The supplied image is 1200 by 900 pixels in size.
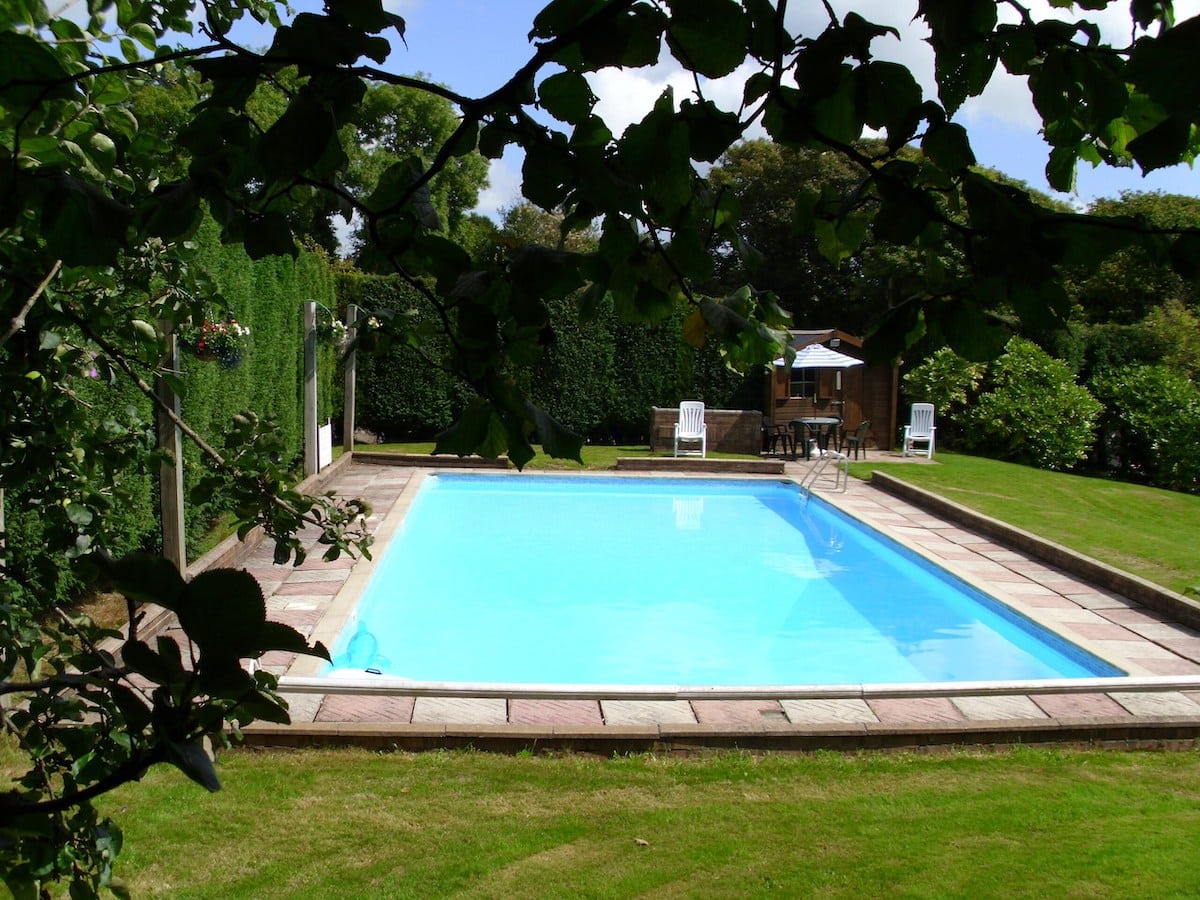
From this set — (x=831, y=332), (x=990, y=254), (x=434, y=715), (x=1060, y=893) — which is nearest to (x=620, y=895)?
(x=1060, y=893)

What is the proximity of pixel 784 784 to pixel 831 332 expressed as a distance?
14247 mm

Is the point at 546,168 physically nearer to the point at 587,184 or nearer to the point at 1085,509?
the point at 587,184

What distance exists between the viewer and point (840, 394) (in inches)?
701

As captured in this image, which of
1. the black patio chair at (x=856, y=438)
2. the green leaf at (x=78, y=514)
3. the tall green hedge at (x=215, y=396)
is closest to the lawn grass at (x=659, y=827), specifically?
the tall green hedge at (x=215, y=396)

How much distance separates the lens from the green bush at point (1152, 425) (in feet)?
50.2

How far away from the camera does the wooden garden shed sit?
1759cm

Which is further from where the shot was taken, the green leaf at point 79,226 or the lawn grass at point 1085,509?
the lawn grass at point 1085,509

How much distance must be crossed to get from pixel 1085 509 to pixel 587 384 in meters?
8.87

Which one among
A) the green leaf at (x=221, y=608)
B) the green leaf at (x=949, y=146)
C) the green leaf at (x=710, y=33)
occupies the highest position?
the green leaf at (x=710, y=33)

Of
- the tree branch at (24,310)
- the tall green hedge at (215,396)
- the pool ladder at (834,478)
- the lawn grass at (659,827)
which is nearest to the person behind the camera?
the tree branch at (24,310)

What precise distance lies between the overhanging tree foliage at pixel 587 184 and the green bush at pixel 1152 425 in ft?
53.3

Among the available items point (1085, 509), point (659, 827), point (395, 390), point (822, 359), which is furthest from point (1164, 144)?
point (395, 390)

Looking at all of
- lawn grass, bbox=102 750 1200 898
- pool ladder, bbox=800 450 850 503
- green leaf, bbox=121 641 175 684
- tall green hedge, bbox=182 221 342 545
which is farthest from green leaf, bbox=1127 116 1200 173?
pool ladder, bbox=800 450 850 503

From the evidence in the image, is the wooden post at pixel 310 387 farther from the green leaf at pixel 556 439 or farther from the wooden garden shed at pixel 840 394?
the green leaf at pixel 556 439
